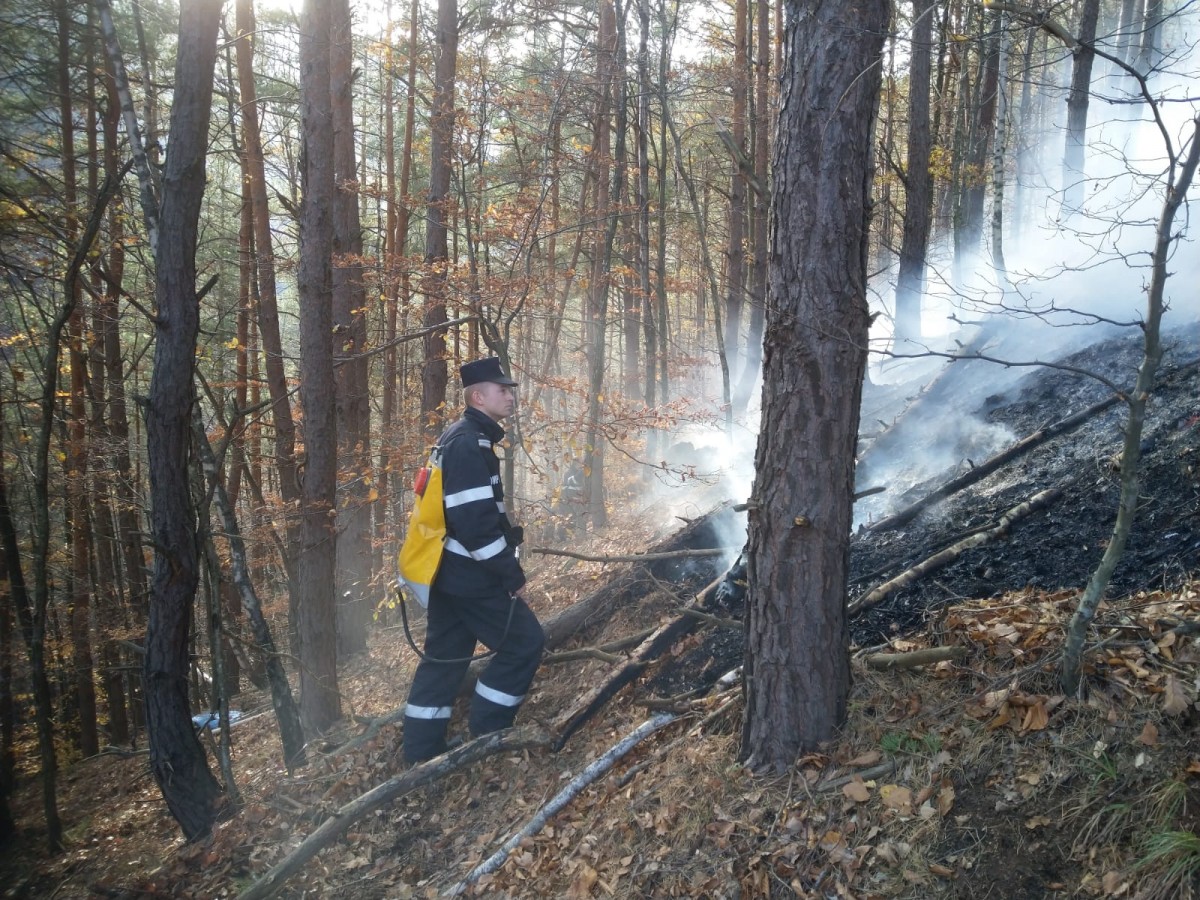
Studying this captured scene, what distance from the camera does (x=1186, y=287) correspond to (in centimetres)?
859

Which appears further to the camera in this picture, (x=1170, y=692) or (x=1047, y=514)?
(x=1047, y=514)

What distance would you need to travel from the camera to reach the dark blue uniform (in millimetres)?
5059

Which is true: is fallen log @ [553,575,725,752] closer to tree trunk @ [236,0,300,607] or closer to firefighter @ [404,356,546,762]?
firefighter @ [404,356,546,762]

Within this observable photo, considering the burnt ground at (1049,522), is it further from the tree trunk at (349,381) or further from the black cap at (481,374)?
the tree trunk at (349,381)

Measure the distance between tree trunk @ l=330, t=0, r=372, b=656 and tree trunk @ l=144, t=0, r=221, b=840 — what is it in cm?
250

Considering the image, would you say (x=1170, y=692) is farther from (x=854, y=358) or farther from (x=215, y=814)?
(x=215, y=814)

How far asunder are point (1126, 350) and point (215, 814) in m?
9.51

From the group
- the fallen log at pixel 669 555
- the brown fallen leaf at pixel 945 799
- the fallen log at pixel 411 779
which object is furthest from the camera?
the fallen log at pixel 669 555

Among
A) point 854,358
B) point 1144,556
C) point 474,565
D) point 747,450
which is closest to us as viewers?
point 854,358

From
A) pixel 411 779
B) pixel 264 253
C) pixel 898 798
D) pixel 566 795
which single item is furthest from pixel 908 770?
pixel 264 253

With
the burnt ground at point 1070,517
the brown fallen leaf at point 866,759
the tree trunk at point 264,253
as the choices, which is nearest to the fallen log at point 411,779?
the brown fallen leaf at point 866,759

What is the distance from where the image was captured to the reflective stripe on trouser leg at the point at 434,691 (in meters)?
5.39

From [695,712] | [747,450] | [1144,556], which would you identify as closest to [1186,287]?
[1144,556]

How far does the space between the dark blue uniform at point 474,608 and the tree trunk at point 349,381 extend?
3976 millimetres
